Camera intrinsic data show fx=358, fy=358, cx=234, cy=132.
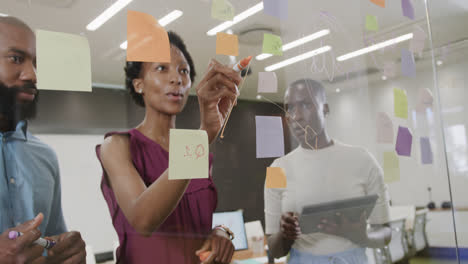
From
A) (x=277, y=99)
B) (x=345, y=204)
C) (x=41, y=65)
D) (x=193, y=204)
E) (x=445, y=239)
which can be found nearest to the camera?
(x=41, y=65)

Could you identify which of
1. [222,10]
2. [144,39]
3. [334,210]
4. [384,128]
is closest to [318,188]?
[334,210]

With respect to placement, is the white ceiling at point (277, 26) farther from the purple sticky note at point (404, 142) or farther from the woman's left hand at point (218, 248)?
Result: the woman's left hand at point (218, 248)

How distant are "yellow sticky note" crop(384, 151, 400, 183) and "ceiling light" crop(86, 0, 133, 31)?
114 centimetres

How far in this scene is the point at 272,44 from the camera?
1.14 meters

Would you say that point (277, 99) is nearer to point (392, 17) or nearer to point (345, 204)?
point (345, 204)

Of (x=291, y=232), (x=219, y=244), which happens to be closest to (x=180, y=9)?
(x=219, y=244)

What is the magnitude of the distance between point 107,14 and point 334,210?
948 millimetres

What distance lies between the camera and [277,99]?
3.76 feet

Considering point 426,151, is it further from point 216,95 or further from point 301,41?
point 216,95

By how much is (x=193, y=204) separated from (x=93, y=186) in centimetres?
25

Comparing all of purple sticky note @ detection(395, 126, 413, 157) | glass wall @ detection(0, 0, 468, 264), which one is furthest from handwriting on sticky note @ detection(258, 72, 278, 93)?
purple sticky note @ detection(395, 126, 413, 157)

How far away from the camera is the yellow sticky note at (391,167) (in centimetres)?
143

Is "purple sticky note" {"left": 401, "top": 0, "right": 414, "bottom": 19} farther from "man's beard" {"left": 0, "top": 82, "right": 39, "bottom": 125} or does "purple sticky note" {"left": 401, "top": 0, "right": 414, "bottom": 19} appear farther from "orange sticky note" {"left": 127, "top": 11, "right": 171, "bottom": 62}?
"man's beard" {"left": 0, "top": 82, "right": 39, "bottom": 125}

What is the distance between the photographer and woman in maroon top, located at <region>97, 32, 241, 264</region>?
31.0 inches
